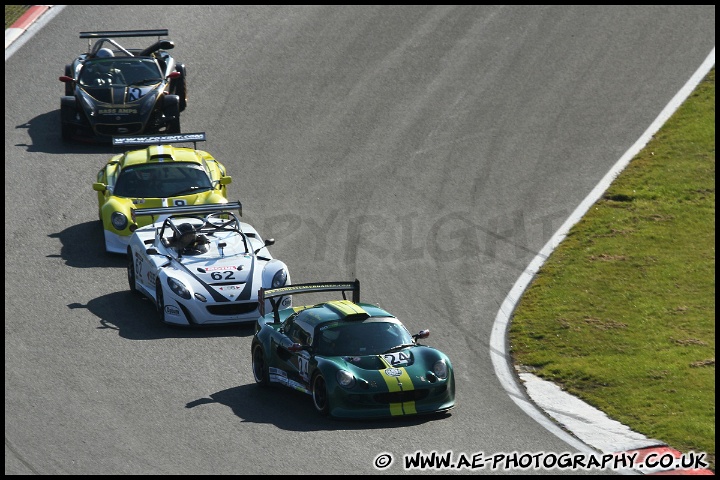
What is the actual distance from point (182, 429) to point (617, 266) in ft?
33.5

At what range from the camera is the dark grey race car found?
2595 centimetres

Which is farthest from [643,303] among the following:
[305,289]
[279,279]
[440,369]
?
[305,289]

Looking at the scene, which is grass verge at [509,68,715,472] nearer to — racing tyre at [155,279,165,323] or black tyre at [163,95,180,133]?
racing tyre at [155,279,165,323]

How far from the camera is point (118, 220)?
21.2 meters

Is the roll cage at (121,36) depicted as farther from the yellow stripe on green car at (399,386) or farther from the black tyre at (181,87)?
the yellow stripe on green car at (399,386)

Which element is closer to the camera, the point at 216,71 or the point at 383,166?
the point at 383,166

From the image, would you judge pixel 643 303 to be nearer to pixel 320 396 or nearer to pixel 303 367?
pixel 303 367

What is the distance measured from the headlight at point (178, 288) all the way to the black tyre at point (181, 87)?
10.4 metres

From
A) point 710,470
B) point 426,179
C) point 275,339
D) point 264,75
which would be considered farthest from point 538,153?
point 710,470

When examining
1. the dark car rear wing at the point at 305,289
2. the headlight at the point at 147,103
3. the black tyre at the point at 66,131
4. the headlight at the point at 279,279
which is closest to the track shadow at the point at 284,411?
the dark car rear wing at the point at 305,289

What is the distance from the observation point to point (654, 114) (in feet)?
94.2

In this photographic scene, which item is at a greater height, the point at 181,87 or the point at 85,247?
the point at 181,87

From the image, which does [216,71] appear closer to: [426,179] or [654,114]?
[426,179]

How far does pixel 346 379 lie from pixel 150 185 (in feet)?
29.5
